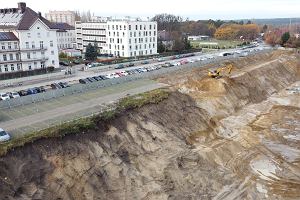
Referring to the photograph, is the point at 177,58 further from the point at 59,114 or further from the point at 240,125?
the point at 59,114

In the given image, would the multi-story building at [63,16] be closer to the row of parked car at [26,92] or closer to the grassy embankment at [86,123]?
the row of parked car at [26,92]

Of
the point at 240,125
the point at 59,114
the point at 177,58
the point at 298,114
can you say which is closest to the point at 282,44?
the point at 177,58

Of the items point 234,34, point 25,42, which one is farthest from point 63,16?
point 25,42

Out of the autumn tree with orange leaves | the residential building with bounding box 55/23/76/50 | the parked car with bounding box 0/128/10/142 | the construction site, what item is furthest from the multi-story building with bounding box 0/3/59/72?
the autumn tree with orange leaves

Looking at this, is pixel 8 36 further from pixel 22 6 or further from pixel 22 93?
pixel 22 93

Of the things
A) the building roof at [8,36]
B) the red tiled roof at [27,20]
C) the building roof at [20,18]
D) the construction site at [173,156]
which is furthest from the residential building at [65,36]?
the construction site at [173,156]

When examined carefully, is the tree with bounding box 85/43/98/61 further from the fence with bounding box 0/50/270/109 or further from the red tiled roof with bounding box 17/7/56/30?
the fence with bounding box 0/50/270/109
